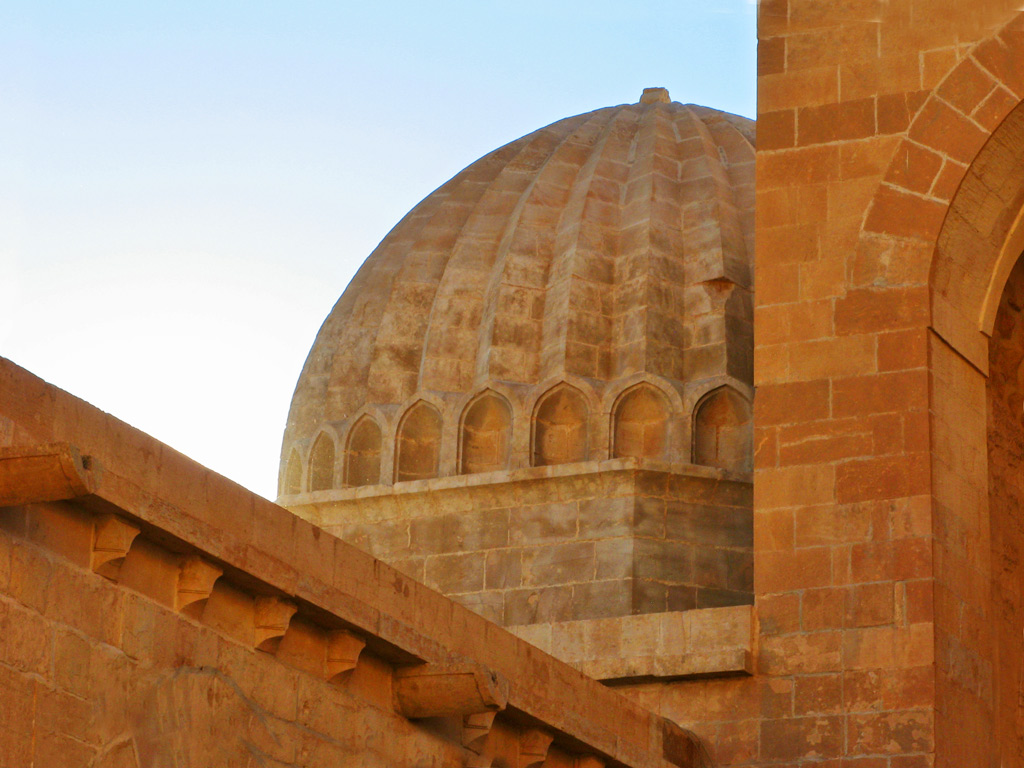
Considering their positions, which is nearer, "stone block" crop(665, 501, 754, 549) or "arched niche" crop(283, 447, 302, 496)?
"stone block" crop(665, 501, 754, 549)

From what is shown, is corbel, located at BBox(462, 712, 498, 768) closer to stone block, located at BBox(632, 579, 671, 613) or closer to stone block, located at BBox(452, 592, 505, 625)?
stone block, located at BBox(632, 579, 671, 613)

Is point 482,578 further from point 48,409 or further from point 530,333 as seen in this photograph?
point 48,409

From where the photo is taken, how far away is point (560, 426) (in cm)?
1357

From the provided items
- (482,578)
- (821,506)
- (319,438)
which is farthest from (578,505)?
(821,506)

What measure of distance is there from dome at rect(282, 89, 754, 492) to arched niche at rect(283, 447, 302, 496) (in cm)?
2

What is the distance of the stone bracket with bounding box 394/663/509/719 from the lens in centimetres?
714

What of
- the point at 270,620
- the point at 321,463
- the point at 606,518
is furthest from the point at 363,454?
the point at 270,620

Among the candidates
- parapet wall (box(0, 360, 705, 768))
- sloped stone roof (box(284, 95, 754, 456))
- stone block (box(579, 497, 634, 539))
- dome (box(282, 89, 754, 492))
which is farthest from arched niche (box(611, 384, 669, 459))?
parapet wall (box(0, 360, 705, 768))

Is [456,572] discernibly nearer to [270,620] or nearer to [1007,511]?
[1007,511]

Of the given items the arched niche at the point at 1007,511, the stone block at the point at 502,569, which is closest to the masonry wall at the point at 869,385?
the arched niche at the point at 1007,511

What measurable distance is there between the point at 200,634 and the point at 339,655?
77cm

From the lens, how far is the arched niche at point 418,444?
13844 millimetres

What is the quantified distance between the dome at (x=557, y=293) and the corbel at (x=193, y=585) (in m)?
7.04

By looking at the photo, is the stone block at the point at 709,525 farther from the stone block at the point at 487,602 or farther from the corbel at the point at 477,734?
the corbel at the point at 477,734
